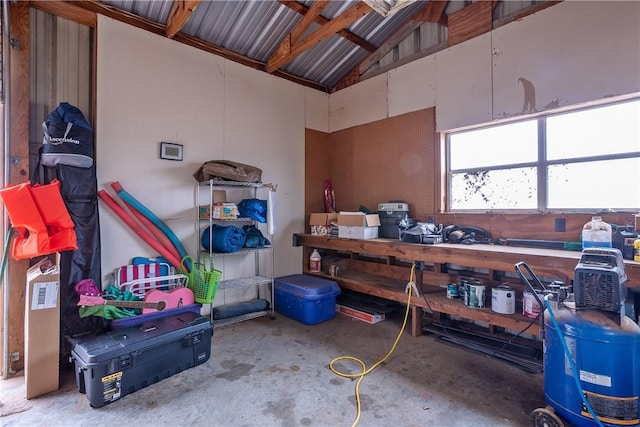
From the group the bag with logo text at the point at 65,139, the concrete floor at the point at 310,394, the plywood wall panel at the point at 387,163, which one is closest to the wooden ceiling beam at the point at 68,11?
the bag with logo text at the point at 65,139

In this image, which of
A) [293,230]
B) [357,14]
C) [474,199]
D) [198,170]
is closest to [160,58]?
[198,170]

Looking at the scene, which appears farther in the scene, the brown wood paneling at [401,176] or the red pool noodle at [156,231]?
the red pool noodle at [156,231]

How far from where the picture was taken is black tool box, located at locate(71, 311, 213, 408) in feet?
6.37

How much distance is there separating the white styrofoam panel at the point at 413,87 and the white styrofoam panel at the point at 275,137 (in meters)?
1.29

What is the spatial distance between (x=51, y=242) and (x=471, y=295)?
130 inches

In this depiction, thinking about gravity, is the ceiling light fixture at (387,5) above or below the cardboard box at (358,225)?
above

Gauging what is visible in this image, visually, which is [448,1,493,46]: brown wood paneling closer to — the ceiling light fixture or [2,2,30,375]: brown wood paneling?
the ceiling light fixture

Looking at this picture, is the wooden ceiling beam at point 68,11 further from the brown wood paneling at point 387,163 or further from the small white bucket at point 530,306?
the small white bucket at point 530,306

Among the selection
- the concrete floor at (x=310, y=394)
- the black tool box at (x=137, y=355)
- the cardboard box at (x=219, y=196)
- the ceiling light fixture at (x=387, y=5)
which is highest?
the ceiling light fixture at (x=387, y=5)

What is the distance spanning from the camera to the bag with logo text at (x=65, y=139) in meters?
2.35

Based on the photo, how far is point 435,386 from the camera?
219 centimetres

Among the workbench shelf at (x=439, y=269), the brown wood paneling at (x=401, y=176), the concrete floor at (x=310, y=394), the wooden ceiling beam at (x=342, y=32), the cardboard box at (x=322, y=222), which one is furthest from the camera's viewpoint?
the cardboard box at (x=322, y=222)

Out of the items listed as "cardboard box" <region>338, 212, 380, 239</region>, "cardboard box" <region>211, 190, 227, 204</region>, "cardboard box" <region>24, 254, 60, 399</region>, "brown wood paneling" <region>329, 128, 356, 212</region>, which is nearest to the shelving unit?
"cardboard box" <region>211, 190, 227, 204</region>

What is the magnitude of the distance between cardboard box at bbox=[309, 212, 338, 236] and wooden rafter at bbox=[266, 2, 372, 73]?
1933mm
